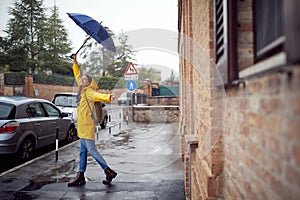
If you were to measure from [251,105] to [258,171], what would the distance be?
12.3 inches

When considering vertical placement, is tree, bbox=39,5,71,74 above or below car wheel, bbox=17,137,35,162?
above

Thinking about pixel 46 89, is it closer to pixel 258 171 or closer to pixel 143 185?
pixel 143 185

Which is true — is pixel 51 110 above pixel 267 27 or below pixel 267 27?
below

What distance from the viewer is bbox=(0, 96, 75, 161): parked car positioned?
236 inches

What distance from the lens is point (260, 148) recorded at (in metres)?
1.23

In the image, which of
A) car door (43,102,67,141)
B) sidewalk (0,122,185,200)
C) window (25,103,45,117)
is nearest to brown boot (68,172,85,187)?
sidewalk (0,122,185,200)

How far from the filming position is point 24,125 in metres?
6.45

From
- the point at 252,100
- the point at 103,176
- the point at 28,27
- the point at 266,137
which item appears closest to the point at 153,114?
the point at 103,176

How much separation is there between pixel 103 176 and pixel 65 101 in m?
7.03

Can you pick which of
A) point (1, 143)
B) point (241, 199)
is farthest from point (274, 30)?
point (1, 143)

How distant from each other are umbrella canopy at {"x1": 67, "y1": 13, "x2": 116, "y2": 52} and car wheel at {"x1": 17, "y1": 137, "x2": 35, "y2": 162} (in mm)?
3137

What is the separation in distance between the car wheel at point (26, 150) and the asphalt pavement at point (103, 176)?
273 mm

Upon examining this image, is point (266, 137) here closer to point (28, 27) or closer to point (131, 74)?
point (131, 74)

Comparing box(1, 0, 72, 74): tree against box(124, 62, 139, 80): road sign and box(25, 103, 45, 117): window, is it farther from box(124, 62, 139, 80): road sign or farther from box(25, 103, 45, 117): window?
box(25, 103, 45, 117): window
